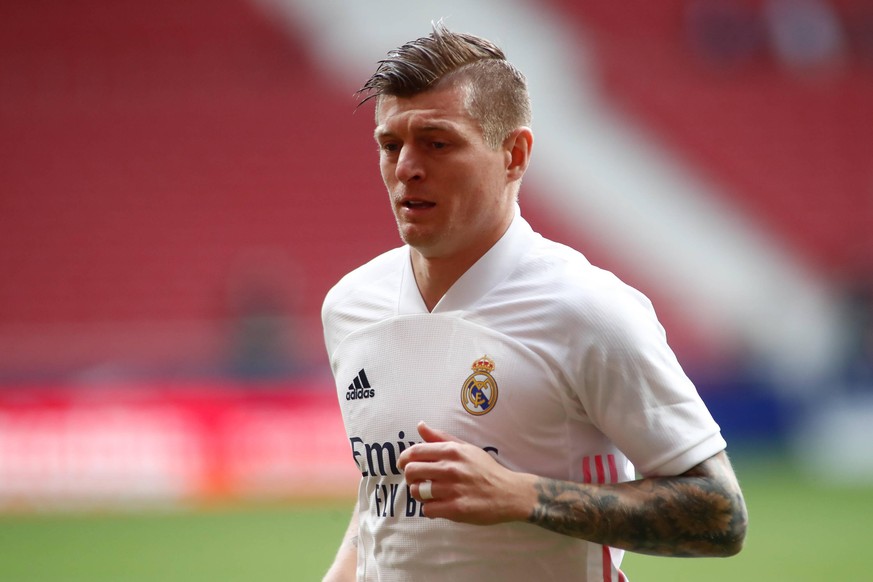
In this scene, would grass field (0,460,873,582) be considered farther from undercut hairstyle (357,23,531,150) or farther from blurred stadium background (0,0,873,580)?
undercut hairstyle (357,23,531,150)

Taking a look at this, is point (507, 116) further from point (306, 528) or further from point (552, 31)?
point (552, 31)

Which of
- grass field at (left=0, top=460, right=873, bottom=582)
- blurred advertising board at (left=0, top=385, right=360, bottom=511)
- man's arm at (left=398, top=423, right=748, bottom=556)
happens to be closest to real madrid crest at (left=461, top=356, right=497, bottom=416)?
man's arm at (left=398, top=423, right=748, bottom=556)

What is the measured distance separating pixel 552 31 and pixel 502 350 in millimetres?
17089

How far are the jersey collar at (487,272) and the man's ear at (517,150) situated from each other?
120 mm

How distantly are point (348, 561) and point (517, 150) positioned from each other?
1078 millimetres

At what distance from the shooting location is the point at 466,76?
2764mm

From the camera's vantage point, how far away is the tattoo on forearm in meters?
2.51

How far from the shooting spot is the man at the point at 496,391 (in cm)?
253

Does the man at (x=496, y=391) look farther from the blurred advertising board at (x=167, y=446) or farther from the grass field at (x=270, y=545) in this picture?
the blurred advertising board at (x=167, y=446)

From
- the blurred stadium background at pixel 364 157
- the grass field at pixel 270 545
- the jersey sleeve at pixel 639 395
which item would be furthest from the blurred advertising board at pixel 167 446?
the jersey sleeve at pixel 639 395

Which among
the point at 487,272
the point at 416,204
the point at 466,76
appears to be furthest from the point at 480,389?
the point at 466,76

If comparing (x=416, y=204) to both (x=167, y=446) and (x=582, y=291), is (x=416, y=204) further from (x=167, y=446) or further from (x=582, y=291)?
(x=167, y=446)

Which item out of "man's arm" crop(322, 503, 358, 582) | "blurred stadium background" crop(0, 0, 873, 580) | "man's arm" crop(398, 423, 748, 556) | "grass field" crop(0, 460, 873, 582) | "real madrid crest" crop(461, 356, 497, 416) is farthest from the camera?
"blurred stadium background" crop(0, 0, 873, 580)

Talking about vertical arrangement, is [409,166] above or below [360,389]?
above
